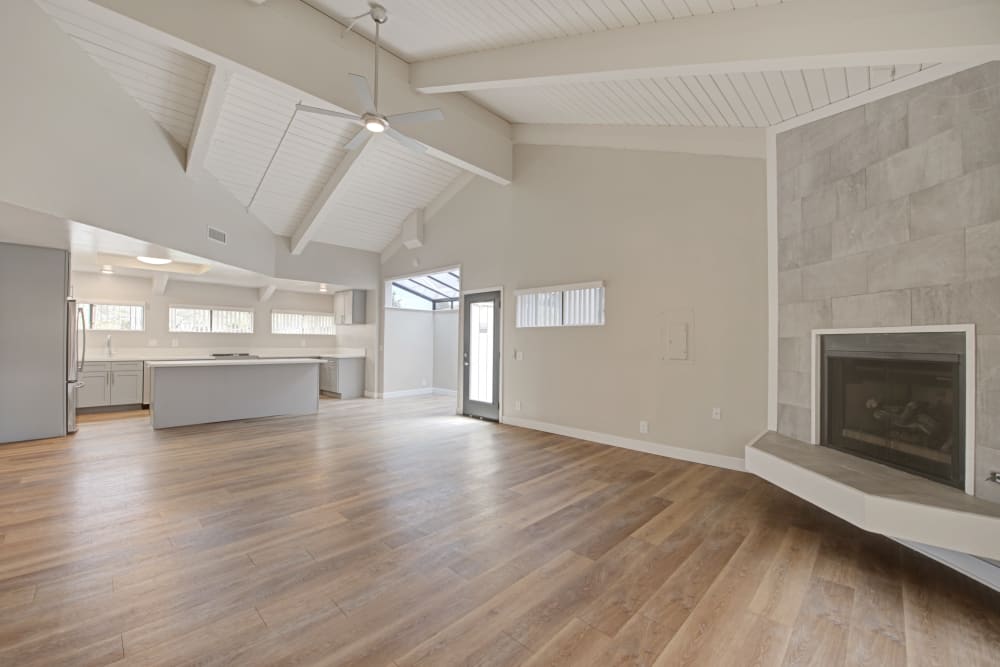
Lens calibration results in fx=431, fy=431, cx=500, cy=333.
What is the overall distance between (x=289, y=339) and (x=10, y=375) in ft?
15.6

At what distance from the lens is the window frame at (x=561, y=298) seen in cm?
521

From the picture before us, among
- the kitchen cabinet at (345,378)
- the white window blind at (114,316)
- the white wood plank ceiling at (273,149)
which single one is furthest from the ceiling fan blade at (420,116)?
the white window blind at (114,316)

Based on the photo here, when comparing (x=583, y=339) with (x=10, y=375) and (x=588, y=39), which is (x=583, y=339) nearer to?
(x=588, y=39)

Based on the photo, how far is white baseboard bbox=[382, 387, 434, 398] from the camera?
9.08 metres

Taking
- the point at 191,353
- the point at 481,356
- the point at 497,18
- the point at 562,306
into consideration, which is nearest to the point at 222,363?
the point at 191,353

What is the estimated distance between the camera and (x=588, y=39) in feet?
11.2

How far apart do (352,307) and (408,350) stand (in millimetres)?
1485

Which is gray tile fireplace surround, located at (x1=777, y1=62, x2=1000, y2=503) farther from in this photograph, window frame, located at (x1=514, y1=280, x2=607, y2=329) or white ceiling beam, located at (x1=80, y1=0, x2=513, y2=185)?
white ceiling beam, located at (x1=80, y1=0, x2=513, y2=185)

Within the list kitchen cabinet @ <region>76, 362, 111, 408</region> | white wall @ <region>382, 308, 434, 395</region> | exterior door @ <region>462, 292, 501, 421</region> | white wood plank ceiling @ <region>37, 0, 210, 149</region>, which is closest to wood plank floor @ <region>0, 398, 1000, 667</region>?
exterior door @ <region>462, 292, 501, 421</region>

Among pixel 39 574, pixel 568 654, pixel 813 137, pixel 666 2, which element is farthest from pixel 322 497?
pixel 813 137

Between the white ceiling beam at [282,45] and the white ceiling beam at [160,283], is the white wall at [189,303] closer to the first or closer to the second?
the white ceiling beam at [160,283]

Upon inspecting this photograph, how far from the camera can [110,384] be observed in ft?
23.1

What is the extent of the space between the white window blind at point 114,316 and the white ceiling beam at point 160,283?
15.0 inches

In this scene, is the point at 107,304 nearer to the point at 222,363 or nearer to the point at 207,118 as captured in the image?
the point at 222,363
